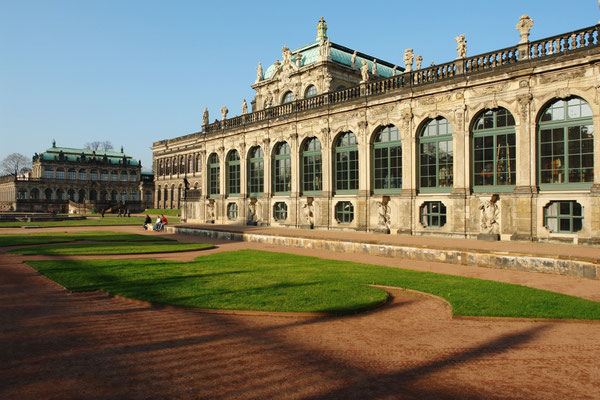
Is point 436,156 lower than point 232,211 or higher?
higher

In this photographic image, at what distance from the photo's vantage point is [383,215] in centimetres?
2841

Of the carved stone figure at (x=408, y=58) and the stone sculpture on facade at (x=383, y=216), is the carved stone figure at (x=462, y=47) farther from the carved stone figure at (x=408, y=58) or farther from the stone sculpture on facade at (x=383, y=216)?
the stone sculpture on facade at (x=383, y=216)

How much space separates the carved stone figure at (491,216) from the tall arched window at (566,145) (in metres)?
2.46

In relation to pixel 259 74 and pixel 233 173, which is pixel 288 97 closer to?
pixel 259 74

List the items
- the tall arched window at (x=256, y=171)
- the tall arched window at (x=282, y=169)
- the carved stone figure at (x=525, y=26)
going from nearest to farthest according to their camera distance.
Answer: the carved stone figure at (x=525, y=26) < the tall arched window at (x=282, y=169) < the tall arched window at (x=256, y=171)

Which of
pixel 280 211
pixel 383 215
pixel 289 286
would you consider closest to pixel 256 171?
pixel 280 211

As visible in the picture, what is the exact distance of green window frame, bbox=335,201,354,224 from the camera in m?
31.0

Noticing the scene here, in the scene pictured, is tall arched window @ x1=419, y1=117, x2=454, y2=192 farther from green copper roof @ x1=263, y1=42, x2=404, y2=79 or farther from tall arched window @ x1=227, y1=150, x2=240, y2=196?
tall arched window @ x1=227, y1=150, x2=240, y2=196

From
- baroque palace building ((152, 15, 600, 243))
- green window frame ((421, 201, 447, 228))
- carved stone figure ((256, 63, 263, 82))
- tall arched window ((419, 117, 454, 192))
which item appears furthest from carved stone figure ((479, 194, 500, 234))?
carved stone figure ((256, 63, 263, 82))

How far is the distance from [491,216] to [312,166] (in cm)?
1498

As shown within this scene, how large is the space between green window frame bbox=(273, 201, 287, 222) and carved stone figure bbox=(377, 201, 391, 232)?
10.3m

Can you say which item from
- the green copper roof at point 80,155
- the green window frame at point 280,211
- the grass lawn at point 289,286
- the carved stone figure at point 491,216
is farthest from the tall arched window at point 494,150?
the green copper roof at point 80,155

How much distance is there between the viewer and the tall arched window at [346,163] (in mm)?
31031

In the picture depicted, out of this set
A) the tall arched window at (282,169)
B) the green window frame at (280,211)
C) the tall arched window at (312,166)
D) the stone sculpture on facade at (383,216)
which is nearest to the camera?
the stone sculpture on facade at (383,216)
